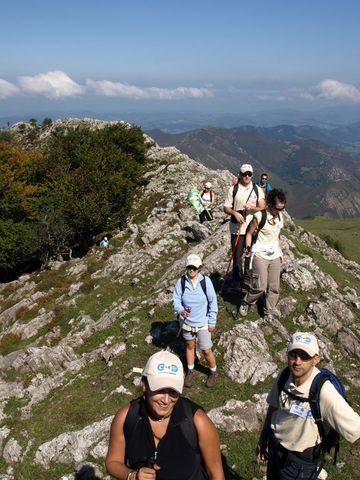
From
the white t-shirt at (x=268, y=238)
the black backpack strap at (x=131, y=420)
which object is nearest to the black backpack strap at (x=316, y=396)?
the black backpack strap at (x=131, y=420)

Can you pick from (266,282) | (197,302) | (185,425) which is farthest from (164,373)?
(266,282)

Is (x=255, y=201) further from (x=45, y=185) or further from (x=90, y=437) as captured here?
(x=45, y=185)

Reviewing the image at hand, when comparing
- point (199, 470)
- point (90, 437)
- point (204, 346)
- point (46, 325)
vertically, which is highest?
point (199, 470)

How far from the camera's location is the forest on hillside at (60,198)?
3991 cm

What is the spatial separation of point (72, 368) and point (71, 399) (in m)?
2.07

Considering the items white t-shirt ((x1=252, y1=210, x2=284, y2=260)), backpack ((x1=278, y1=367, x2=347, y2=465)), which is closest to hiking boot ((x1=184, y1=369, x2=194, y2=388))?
white t-shirt ((x1=252, y1=210, x2=284, y2=260))

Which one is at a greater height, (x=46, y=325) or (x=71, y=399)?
(x=71, y=399)

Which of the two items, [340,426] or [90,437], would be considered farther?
[90,437]

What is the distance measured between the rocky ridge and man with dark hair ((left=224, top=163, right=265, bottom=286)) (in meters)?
2.76

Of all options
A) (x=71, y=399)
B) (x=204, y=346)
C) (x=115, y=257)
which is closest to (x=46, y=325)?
(x=115, y=257)

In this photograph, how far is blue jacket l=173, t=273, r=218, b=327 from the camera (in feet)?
35.5

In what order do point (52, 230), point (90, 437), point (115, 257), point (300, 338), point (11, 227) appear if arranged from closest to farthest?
point (300, 338)
point (90, 437)
point (115, 257)
point (52, 230)
point (11, 227)

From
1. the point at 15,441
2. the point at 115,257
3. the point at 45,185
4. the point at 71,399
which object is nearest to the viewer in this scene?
the point at 15,441

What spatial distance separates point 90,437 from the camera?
36.4 ft
